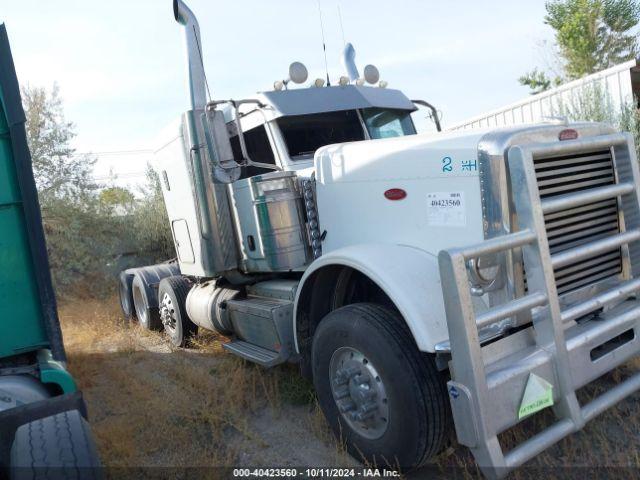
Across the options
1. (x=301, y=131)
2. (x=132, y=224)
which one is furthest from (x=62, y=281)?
(x=301, y=131)

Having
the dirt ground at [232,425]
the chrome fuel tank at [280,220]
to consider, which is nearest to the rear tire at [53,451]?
the dirt ground at [232,425]

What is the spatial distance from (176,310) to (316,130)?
2.77m

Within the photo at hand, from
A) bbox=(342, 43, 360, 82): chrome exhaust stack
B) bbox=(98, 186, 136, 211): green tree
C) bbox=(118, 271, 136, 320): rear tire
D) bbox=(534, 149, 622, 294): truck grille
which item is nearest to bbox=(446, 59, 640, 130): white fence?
bbox=(342, 43, 360, 82): chrome exhaust stack

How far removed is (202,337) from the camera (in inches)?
243

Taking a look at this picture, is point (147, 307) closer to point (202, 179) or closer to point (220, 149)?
point (202, 179)

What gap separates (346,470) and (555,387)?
4.26 feet

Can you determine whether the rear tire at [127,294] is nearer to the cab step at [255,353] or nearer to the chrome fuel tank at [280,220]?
the cab step at [255,353]

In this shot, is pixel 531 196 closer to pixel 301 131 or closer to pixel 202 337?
pixel 301 131

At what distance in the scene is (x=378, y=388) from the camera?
2898mm

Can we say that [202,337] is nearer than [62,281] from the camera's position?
Yes

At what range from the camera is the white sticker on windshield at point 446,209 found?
286cm

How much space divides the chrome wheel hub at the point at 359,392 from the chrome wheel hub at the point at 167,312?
3478 mm

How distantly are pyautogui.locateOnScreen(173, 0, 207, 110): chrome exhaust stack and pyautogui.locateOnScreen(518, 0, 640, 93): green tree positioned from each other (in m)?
16.4

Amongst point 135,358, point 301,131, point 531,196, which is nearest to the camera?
point 531,196
